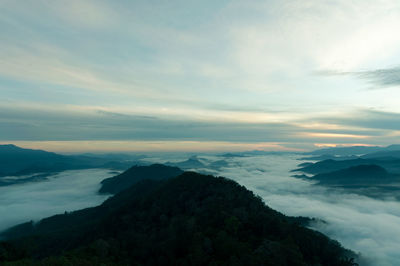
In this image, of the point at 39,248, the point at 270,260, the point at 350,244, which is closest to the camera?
the point at 270,260

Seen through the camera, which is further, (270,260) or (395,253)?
(395,253)

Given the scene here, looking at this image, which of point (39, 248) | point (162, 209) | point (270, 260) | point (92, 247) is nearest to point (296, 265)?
point (270, 260)

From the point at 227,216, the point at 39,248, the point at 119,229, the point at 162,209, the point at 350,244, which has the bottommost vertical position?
the point at 350,244

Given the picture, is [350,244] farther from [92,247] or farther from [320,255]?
[92,247]

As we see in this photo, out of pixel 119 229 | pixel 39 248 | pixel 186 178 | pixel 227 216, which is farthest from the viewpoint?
pixel 186 178

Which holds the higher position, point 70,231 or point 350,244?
point 70,231

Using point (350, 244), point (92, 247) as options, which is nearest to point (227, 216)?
point (92, 247)

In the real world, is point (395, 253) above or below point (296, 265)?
below

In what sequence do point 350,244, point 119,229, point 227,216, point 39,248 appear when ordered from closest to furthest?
1. point 227,216
2. point 119,229
3. point 39,248
4. point 350,244

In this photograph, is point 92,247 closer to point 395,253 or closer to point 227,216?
point 227,216
